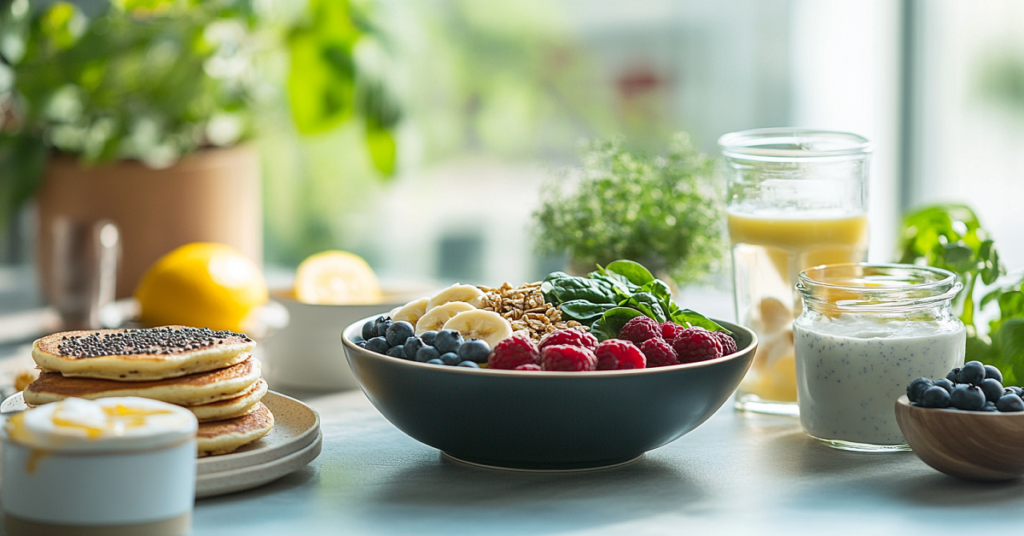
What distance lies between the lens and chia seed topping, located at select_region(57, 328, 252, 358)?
790 millimetres

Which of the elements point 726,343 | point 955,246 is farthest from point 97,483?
point 955,246

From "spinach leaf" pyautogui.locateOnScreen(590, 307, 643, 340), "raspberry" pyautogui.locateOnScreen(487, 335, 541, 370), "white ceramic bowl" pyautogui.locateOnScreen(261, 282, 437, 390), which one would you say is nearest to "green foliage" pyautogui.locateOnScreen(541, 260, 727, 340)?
"spinach leaf" pyautogui.locateOnScreen(590, 307, 643, 340)

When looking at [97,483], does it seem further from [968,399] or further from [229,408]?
[968,399]

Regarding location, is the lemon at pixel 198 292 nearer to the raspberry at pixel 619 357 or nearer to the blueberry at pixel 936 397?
the raspberry at pixel 619 357

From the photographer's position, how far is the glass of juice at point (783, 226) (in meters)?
1.03

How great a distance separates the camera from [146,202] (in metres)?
1.62

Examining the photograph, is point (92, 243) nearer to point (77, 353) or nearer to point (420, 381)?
point (77, 353)

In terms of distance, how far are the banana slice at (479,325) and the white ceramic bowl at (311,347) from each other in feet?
1.13

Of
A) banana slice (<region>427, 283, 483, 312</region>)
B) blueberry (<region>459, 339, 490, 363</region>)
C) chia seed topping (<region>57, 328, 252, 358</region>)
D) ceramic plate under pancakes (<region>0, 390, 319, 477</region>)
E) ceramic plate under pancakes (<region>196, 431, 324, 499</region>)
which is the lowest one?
ceramic plate under pancakes (<region>196, 431, 324, 499</region>)

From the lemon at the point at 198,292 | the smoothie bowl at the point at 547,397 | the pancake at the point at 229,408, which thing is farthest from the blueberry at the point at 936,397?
the lemon at the point at 198,292

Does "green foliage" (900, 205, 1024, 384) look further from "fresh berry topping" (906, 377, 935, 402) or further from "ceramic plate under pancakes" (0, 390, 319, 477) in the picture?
"ceramic plate under pancakes" (0, 390, 319, 477)

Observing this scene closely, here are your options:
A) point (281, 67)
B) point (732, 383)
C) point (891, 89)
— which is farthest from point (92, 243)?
point (891, 89)

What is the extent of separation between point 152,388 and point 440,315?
25 cm

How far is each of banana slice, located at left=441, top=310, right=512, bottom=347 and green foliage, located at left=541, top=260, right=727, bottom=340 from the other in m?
0.07
